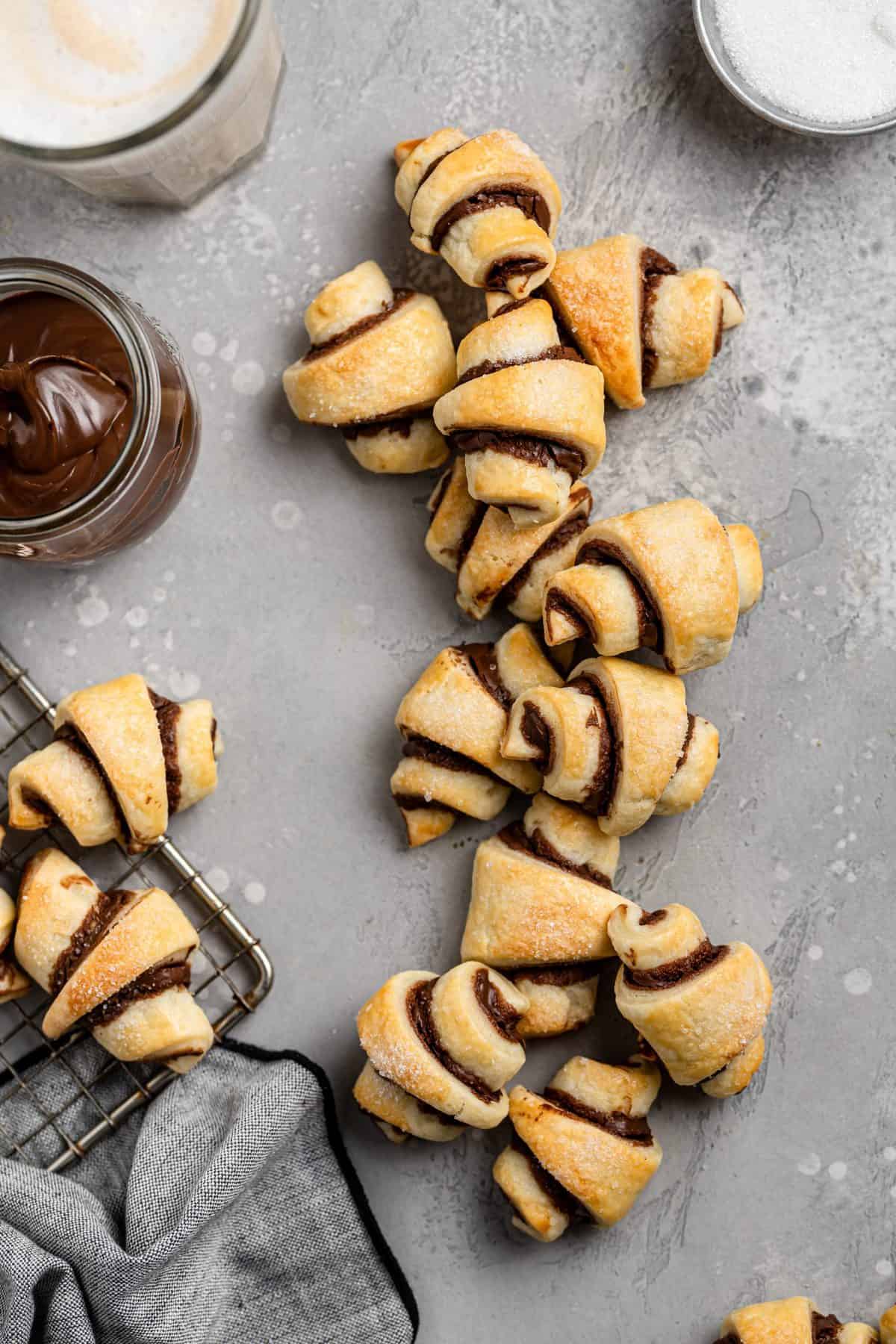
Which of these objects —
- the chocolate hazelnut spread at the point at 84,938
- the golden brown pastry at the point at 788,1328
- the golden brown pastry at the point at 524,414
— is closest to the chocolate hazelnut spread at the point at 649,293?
the golden brown pastry at the point at 524,414

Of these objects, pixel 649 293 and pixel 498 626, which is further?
pixel 498 626

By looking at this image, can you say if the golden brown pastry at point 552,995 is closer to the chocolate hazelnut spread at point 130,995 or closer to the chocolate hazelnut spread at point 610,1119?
the chocolate hazelnut spread at point 610,1119

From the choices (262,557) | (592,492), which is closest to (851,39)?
(592,492)

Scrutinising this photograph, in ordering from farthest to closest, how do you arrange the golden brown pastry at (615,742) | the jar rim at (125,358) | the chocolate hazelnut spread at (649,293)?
the chocolate hazelnut spread at (649,293) < the golden brown pastry at (615,742) < the jar rim at (125,358)

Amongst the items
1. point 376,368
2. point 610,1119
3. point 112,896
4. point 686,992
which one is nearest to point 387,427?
point 376,368

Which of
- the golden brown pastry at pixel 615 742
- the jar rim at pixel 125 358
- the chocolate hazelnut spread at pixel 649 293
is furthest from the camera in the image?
the chocolate hazelnut spread at pixel 649 293

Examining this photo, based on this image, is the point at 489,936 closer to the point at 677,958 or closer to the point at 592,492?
the point at 677,958

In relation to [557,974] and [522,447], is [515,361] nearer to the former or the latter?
[522,447]
